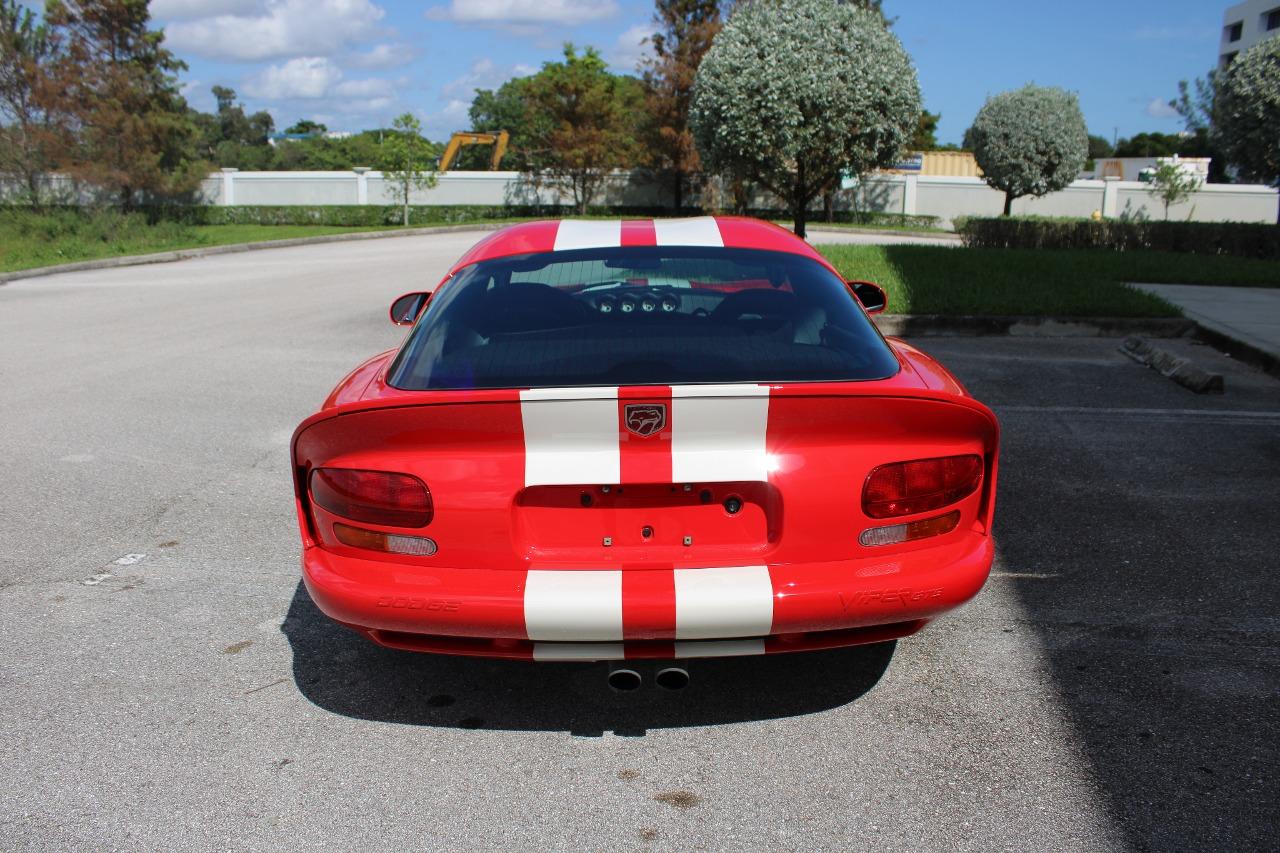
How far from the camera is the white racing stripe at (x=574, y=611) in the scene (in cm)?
271

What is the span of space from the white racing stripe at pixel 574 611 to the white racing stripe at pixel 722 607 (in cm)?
17

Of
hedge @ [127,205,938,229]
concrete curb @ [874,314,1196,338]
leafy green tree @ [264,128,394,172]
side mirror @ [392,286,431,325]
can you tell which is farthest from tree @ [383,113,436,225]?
leafy green tree @ [264,128,394,172]

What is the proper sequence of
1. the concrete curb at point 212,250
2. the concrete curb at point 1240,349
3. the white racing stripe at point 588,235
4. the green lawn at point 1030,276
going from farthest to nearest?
the concrete curb at point 212,250, the green lawn at point 1030,276, the concrete curb at point 1240,349, the white racing stripe at point 588,235

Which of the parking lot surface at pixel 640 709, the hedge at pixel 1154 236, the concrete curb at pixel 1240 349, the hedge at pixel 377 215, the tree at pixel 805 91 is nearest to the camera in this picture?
the parking lot surface at pixel 640 709

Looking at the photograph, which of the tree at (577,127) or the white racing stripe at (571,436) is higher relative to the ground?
the tree at (577,127)

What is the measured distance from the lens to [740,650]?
112 inches

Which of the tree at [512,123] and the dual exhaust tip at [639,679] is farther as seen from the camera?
the tree at [512,123]

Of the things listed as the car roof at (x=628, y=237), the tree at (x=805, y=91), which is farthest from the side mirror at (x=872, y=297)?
the tree at (x=805, y=91)

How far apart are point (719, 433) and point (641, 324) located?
733 millimetres

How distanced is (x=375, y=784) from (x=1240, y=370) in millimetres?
8454

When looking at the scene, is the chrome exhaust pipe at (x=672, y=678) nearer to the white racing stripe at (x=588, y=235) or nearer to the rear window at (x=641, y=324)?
the rear window at (x=641, y=324)

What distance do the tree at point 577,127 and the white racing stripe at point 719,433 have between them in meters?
34.9

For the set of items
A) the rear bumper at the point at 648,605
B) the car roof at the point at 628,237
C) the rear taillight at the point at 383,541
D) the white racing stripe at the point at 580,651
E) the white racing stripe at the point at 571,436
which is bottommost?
the white racing stripe at the point at 580,651

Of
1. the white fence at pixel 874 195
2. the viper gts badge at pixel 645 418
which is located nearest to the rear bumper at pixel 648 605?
the viper gts badge at pixel 645 418
